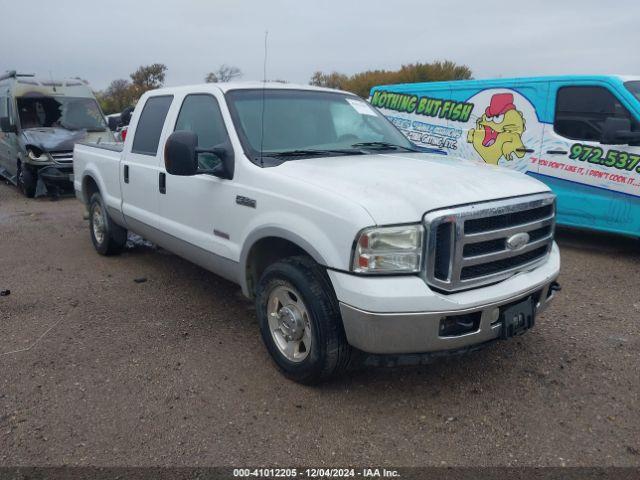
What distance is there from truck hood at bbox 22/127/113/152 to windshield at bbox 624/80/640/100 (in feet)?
28.8

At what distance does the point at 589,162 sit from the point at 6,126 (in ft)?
34.8

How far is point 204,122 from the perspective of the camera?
13.6 ft

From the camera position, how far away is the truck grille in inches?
109

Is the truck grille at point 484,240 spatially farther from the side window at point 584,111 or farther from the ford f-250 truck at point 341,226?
the side window at point 584,111

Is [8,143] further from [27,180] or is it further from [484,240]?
[484,240]

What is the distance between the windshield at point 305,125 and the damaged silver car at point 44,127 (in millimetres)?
7249

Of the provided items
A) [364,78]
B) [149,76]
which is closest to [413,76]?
[364,78]

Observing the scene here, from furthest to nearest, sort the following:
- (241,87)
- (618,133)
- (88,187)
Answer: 1. (88,187)
2. (618,133)
3. (241,87)

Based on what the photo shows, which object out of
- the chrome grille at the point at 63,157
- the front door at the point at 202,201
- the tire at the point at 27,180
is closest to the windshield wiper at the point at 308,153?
the front door at the point at 202,201

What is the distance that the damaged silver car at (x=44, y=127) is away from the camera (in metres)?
10.3

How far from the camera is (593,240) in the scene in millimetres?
7094

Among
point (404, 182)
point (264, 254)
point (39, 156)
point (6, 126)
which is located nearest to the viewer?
point (404, 182)

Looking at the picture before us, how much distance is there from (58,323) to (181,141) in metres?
2.00

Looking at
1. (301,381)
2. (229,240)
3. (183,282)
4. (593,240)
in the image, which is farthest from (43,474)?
(593,240)
